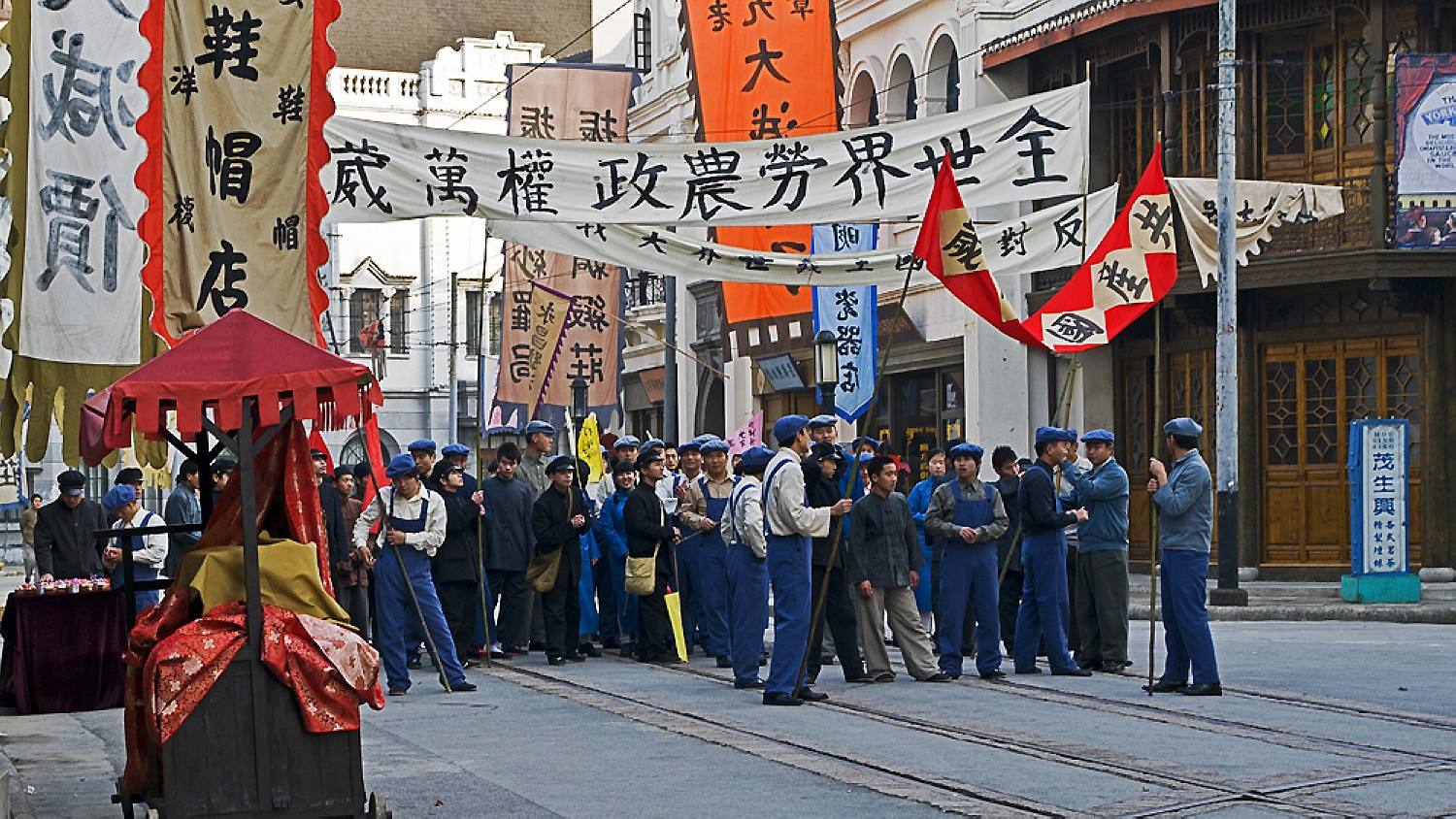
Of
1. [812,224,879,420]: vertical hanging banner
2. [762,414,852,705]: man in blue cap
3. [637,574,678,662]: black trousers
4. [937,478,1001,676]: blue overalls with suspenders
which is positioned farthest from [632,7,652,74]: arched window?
[762,414,852,705]: man in blue cap

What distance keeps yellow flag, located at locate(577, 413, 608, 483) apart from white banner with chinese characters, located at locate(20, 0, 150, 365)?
1515 cm

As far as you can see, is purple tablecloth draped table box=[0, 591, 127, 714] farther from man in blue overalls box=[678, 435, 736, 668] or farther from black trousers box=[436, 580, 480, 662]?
man in blue overalls box=[678, 435, 736, 668]

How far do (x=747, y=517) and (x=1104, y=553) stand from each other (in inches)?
120

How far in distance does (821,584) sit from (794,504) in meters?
1.20

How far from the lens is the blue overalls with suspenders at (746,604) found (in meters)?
15.8

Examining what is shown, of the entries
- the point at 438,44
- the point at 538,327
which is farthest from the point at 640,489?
the point at 438,44

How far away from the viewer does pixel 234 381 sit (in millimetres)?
9117

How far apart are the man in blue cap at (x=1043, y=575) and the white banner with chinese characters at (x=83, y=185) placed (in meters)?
7.58

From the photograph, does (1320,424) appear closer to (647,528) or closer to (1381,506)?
(1381,506)

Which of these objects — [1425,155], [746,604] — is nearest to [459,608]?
[746,604]

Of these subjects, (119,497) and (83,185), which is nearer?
(83,185)

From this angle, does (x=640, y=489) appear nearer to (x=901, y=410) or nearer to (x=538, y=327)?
(x=538, y=327)

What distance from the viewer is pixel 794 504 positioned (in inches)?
590

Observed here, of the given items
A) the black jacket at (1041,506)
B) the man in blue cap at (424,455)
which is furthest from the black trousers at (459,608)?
the black jacket at (1041,506)
